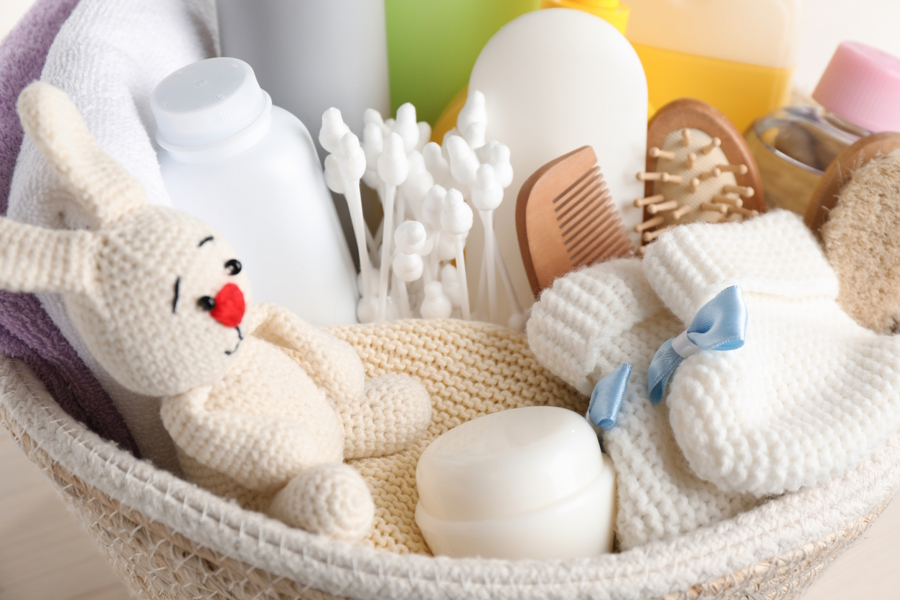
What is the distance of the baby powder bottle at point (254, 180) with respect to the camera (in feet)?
1.40

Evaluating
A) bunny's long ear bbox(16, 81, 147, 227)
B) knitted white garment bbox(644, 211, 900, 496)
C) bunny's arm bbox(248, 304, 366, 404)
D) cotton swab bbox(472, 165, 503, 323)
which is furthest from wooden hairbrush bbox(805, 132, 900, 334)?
bunny's long ear bbox(16, 81, 147, 227)

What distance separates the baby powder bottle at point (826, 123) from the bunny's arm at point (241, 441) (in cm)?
47

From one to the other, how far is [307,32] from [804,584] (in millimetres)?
492

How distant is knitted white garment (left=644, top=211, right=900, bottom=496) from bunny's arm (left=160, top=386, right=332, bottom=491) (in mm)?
194

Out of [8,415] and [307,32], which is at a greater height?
[307,32]

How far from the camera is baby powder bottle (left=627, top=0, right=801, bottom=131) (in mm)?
623

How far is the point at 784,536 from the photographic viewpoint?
323 millimetres

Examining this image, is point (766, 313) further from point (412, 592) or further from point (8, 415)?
point (8, 415)

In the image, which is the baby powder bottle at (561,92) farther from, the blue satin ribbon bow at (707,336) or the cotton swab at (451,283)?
the blue satin ribbon bow at (707,336)

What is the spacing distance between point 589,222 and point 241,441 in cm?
32

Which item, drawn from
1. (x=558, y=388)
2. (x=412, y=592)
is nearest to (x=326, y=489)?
(x=412, y=592)

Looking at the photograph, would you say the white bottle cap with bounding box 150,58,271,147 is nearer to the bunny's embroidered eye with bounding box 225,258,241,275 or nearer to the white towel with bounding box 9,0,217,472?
the white towel with bounding box 9,0,217,472

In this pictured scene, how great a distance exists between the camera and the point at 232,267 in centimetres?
32

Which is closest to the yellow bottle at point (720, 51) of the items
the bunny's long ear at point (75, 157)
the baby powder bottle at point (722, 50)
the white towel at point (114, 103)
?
the baby powder bottle at point (722, 50)
